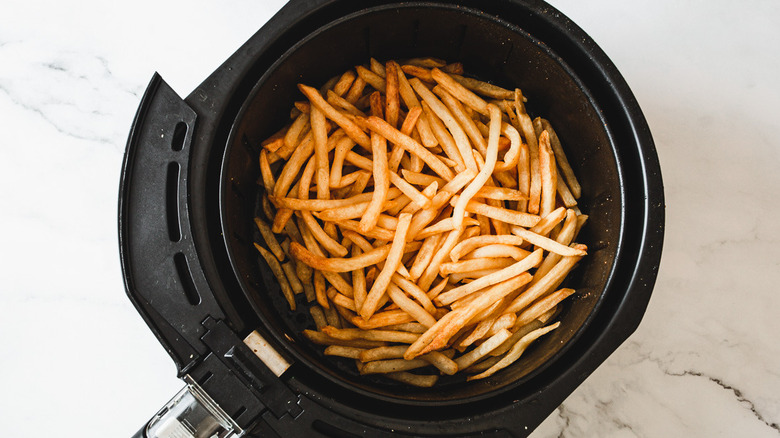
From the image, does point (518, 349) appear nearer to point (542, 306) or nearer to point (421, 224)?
point (542, 306)

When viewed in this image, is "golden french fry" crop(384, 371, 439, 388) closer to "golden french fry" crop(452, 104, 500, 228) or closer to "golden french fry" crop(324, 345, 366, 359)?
"golden french fry" crop(324, 345, 366, 359)

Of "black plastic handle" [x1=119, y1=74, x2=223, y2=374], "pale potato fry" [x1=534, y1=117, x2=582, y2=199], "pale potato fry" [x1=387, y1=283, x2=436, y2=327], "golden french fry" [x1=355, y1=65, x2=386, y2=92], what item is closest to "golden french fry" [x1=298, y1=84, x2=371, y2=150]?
"golden french fry" [x1=355, y1=65, x2=386, y2=92]

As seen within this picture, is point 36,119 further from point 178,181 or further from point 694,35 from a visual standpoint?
point 694,35

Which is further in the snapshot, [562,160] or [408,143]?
[562,160]

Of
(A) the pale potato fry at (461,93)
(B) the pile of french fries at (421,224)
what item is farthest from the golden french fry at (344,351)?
(A) the pale potato fry at (461,93)

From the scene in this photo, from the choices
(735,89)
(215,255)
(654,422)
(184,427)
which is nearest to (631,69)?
(735,89)

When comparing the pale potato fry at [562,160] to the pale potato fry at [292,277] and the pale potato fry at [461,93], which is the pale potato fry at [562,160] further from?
the pale potato fry at [292,277]

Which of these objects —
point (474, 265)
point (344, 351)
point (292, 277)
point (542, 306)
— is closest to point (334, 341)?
point (344, 351)

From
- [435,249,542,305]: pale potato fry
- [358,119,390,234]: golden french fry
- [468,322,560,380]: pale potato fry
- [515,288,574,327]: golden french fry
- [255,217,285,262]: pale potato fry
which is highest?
[255,217,285,262]: pale potato fry
